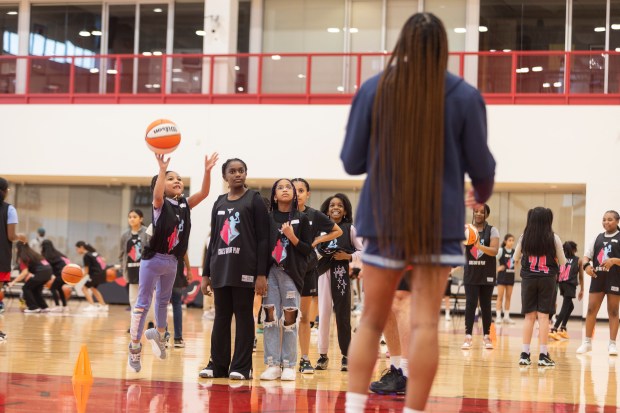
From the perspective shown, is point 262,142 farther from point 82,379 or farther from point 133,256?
point 82,379

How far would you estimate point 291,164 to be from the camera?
21.6 metres

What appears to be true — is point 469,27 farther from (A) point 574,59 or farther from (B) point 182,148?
(B) point 182,148

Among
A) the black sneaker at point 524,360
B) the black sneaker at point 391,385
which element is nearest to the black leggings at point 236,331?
the black sneaker at point 391,385

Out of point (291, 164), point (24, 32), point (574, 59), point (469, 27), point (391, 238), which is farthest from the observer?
point (24, 32)

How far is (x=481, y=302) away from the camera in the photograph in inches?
499

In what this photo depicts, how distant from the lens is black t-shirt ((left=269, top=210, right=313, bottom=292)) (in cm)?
819

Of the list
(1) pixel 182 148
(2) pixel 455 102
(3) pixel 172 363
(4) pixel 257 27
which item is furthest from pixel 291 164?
(2) pixel 455 102

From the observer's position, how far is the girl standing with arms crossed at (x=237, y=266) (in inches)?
309

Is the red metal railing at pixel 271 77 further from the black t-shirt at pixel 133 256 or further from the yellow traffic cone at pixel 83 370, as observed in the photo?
the yellow traffic cone at pixel 83 370

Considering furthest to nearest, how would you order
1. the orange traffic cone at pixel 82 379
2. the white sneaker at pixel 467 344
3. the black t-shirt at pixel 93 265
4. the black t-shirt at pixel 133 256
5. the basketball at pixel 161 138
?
the black t-shirt at pixel 93 265 → the black t-shirt at pixel 133 256 → the white sneaker at pixel 467 344 → the basketball at pixel 161 138 → the orange traffic cone at pixel 82 379

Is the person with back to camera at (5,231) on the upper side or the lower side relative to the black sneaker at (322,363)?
upper

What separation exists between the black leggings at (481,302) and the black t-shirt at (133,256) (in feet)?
15.4

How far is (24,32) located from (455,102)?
2361 centimetres

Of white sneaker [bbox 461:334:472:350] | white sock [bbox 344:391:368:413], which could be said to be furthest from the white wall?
white sock [bbox 344:391:368:413]
